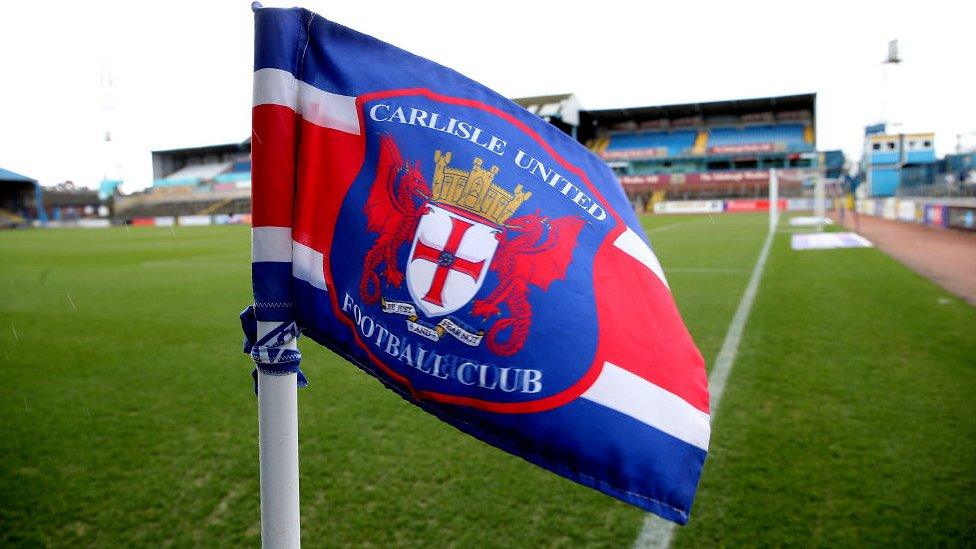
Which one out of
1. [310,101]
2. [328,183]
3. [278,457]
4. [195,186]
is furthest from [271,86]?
[195,186]

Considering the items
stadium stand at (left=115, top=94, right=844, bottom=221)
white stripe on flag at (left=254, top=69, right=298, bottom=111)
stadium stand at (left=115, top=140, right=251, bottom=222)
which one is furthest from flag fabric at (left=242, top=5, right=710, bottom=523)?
stadium stand at (left=115, top=140, right=251, bottom=222)

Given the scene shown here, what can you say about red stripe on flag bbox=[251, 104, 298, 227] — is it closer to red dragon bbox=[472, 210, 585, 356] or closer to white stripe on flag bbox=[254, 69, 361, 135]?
white stripe on flag bbox=[254, 69, 361, 135]

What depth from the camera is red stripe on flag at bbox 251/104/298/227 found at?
1152 mm

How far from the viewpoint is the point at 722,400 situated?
3.93m

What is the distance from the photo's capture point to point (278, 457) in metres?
1.16

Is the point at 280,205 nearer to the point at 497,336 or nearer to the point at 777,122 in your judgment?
the point at 497,336

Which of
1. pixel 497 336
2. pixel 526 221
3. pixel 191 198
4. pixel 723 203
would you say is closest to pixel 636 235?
pixel 526 221

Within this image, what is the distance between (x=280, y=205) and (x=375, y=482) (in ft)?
→ 6.36

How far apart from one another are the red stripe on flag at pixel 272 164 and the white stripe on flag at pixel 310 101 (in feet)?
0.05

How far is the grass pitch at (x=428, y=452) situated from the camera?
7.97 feet

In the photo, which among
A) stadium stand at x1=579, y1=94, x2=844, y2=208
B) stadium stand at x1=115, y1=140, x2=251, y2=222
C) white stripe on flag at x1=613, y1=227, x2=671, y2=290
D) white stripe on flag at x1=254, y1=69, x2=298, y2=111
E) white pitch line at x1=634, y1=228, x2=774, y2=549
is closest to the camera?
white stripe on flag at x1=254, y1=69, x2=298, y2=111

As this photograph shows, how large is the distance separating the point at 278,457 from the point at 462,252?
0.49 metres

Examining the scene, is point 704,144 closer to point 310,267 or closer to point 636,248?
point 636,248

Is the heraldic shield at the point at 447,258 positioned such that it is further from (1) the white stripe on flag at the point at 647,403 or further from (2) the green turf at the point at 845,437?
(2) the green turf at the point at 845,437
